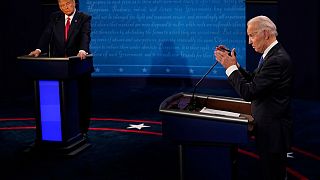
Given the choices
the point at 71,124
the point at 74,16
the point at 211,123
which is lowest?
the point at 71,124

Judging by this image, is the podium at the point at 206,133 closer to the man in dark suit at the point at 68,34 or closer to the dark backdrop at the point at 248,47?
the man in dark suit at the point at 68,34

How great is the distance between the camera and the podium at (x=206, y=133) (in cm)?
284

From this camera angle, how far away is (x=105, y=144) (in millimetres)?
5422

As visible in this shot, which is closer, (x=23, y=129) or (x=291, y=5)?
(x=23, y=129)

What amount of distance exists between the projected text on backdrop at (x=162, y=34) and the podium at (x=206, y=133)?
509cm

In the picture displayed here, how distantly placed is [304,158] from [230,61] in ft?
7.74

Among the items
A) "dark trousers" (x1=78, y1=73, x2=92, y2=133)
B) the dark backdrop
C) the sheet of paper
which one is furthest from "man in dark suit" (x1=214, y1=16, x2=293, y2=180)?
the dark backdrop

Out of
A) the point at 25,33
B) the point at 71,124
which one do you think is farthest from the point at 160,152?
the point at 25,33

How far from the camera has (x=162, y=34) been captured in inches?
344

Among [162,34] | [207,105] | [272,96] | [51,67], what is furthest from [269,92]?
[162,34]

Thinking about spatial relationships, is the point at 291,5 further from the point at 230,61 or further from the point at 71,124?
the point at 230,61

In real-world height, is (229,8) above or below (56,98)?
above

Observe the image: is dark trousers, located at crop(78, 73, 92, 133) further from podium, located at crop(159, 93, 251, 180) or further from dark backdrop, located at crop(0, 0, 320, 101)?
dark backdrop, located at crop(0, 0, 320, 101)

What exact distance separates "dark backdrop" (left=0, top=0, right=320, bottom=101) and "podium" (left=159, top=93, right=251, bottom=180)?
4701 mm
